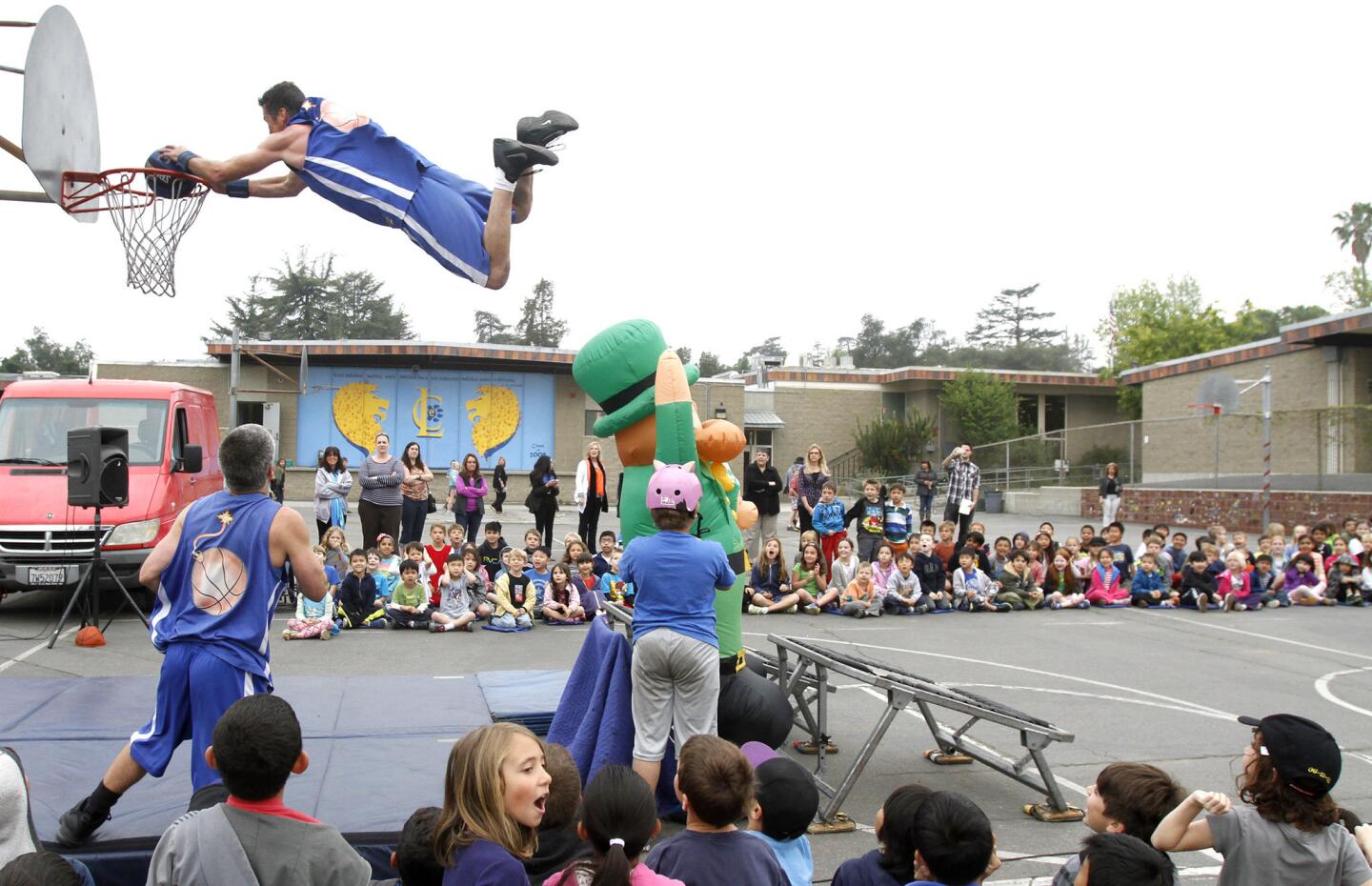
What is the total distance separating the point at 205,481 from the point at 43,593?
2.61 metres

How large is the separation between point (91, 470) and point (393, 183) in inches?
217

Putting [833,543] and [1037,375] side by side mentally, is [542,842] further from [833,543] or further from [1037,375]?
[1037,375]

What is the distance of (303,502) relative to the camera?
90.1 feet

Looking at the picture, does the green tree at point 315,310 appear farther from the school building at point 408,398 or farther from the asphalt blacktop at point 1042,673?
the asphalt blacktop at point 1042,673

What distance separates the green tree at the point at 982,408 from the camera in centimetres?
3631

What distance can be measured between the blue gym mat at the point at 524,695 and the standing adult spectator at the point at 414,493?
6.62 meters

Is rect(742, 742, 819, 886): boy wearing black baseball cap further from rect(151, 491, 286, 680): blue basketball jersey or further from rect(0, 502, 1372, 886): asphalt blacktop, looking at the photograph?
rect(151, 491, 286, 680): blue basketball jersey

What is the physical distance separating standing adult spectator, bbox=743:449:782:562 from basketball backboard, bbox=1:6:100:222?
9.50 m

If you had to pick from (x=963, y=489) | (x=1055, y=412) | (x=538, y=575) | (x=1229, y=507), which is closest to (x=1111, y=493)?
(x=1229, y=507)

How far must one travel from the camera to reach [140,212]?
566cm

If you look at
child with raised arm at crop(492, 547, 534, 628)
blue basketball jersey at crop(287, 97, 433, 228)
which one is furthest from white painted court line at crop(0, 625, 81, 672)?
blue basketball jersey at crop(287, 97, 433, 228)

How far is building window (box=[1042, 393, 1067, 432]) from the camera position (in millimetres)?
40906

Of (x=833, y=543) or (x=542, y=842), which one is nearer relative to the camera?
(x=542, y=842)

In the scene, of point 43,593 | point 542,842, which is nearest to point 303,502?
point 43,593
